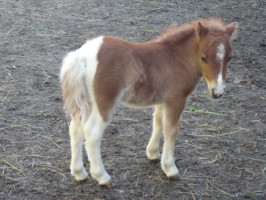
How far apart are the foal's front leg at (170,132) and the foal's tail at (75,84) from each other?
2.29 feet

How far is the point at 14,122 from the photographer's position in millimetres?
4793

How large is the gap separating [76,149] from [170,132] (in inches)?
31.1

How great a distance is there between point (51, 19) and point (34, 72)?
225 cm

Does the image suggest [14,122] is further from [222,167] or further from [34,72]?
[222,167]

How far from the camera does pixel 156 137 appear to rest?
4.21 meters

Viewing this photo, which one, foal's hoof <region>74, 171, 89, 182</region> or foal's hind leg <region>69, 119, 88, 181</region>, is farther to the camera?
foal's hoof <region>74, 171, 89, 182</region>

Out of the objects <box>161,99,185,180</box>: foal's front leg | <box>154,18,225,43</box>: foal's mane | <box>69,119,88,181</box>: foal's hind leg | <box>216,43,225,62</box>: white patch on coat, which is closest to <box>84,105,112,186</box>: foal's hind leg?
<box>69,119,88,181</box>: foal's hind leg

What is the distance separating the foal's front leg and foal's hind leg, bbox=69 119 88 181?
694 mm

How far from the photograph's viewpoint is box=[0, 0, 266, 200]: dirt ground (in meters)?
3.92

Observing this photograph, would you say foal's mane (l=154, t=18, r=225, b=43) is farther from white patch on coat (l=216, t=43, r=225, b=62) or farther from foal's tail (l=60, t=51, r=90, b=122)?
foal's tail (l=60, t=51, r=90, b=122)

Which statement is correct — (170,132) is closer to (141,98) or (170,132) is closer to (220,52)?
(141,98)


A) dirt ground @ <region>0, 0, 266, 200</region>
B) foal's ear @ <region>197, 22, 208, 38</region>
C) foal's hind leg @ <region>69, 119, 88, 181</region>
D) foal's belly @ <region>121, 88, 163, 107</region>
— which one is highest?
foal's ear @ <region>197, 22, 208, 38</region>

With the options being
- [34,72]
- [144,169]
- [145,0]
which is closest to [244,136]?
[144,169]

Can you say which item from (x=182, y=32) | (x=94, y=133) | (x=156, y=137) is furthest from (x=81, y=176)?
(x=182, y=32)
